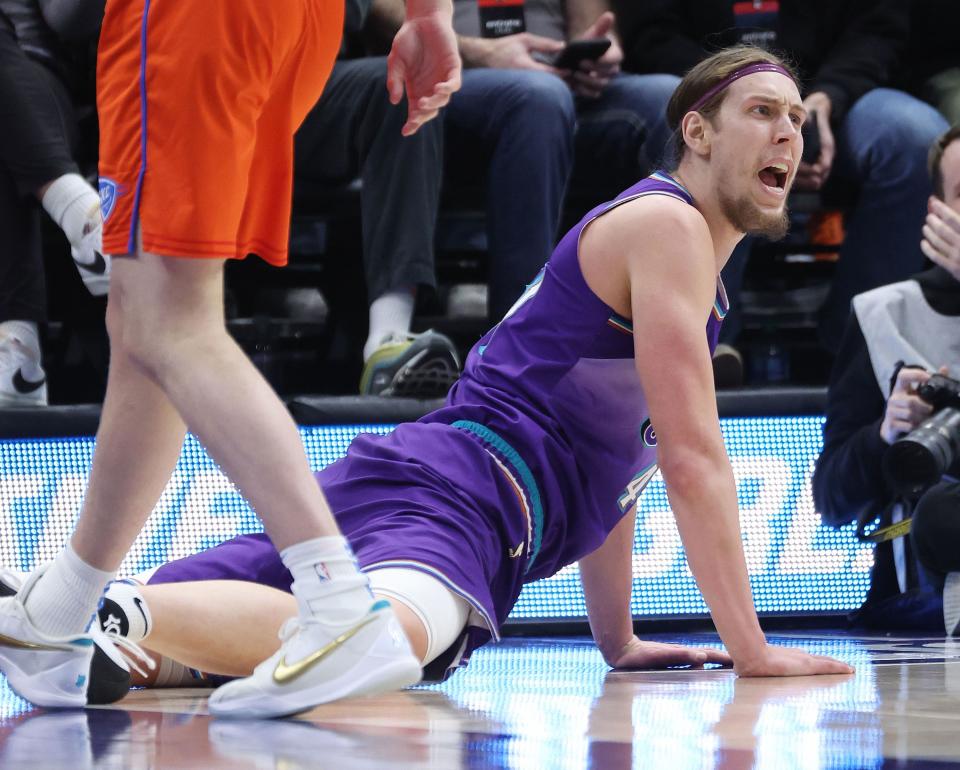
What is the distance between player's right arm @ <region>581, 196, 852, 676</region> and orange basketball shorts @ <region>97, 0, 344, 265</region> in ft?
1.88

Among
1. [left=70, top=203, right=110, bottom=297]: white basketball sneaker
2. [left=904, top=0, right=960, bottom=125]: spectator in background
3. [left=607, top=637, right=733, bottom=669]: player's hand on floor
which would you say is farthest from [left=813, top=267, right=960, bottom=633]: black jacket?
[left=70, top=203, right=110, bottom=297]: white basketball sneaker

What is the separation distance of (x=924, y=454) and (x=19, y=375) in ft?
5.55

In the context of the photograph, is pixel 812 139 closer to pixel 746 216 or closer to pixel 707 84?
pixel 707 84

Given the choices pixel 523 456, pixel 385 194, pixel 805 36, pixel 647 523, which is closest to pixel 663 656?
pixel 523 456

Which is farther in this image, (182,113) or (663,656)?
(663,656)

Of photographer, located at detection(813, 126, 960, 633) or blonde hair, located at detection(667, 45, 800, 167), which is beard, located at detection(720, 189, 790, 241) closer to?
blonde hair, located at detection(667, 45, 800, 167)

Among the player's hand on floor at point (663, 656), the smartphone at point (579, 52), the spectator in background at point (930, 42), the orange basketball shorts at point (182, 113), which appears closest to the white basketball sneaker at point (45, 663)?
the orange basketball shorts at point (182, 113)

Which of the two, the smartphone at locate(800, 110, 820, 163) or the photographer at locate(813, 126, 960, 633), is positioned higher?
the smartphone at locate(800, 110, 820, 163)

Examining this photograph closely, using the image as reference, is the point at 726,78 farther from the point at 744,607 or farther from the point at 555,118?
the point at 555,118

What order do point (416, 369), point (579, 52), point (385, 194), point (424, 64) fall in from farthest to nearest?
point (579, 52)
point (385, 194)
point (416, 369)
point (424, 64)

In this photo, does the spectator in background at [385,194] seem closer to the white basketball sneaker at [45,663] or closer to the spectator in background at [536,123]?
the spectator in background at [536,123]

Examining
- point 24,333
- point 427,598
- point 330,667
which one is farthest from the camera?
point 24,333

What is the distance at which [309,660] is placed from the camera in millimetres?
1192

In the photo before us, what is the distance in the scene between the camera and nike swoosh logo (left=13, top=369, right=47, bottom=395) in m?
2.61
